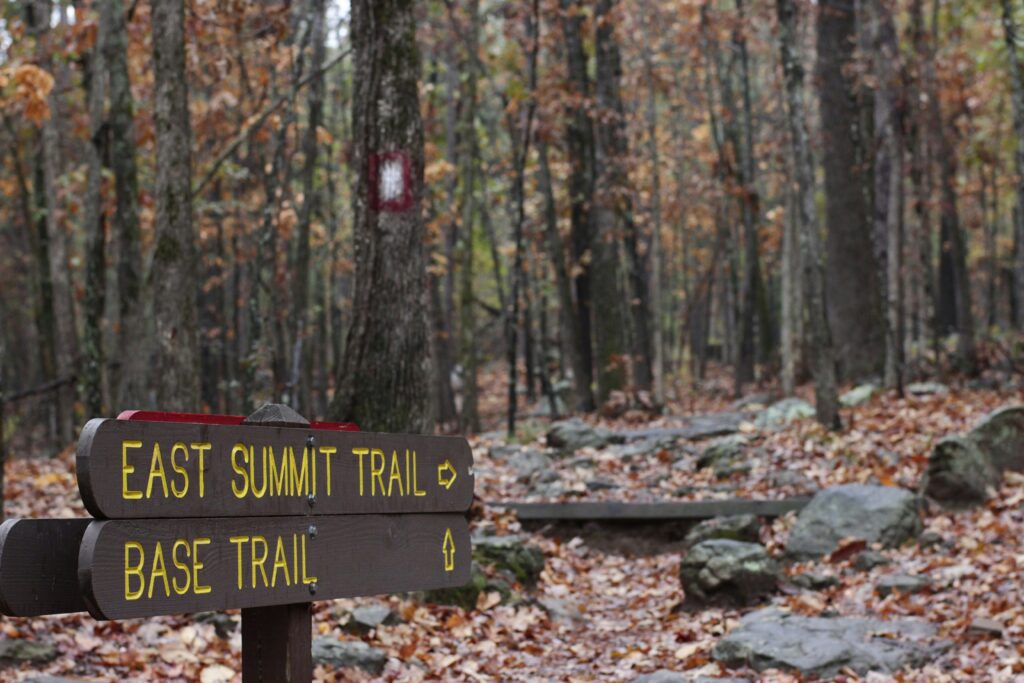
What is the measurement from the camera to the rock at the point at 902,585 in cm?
812

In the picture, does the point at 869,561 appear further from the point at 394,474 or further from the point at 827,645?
the point at 394,474

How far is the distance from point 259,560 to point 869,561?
22.9ft

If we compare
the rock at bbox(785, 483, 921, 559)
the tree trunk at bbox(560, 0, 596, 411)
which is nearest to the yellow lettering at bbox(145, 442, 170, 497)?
the rock at bbox(785, 483, 921, 559)

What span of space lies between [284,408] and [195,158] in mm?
19146

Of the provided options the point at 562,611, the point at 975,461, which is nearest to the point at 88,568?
the point at 562,611

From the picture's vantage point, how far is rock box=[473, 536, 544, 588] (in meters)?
8.91

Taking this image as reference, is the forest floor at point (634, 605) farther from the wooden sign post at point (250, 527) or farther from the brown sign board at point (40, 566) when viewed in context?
the brown sign board at point (40, 566)

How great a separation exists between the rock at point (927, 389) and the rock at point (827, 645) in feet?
30.1

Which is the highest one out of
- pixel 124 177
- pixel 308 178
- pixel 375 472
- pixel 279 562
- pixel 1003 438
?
pixel 308 178

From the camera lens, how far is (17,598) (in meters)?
2.88

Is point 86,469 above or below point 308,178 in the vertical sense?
below

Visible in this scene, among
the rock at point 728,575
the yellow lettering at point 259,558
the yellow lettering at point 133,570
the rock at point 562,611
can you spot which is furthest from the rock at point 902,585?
the yellow lettering at point 133,570

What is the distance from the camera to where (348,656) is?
6.35 meters

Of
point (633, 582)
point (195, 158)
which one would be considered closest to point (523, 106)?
point (195, 158)
